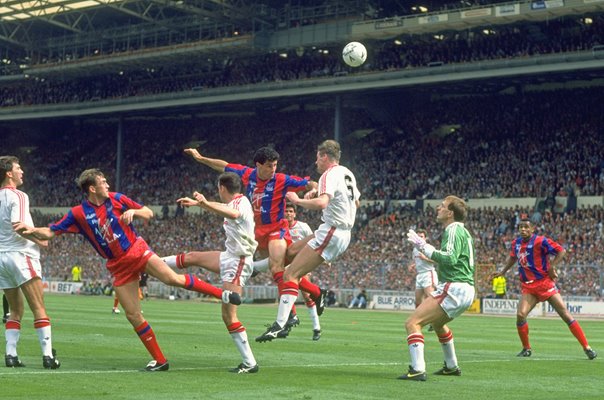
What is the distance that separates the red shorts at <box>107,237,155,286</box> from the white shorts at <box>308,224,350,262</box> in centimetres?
282

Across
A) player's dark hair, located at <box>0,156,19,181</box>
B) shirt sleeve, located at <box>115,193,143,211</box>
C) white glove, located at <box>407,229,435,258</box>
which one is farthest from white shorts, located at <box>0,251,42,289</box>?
white glove, located at <box>407,229,435,258</box>

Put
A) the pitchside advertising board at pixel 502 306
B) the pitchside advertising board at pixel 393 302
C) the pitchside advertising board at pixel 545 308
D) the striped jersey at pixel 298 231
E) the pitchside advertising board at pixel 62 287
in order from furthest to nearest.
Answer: the pitchside advertising board at pixel 62 287 < the pitchside advertising board at pixel 393 302 < the pitchside advertising board at pixel 502 306 < the pitchside advertising board at pixel 545 308 < the striped jersey at pixel 298 231

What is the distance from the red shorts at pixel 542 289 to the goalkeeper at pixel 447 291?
16.4 ft

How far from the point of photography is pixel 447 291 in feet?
37.9

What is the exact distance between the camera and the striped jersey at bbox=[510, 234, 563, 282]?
649 inches

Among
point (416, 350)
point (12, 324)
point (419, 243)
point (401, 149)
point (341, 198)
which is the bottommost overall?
point (416, 350)

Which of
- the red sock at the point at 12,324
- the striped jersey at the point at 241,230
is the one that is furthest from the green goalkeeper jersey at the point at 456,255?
the red sock at the point at 12,324

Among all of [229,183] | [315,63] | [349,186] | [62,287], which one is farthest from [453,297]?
[315,63]

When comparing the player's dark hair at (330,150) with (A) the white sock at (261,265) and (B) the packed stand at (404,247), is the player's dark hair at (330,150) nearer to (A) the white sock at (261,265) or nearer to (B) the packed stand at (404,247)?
(A) the white sock at (261,265)

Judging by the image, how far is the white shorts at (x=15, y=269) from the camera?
38.7ft

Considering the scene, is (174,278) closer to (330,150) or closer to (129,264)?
(129,264)

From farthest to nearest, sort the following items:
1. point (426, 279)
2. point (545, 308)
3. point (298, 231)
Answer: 1. point (545, 308)
2. point (426, 279)
3. point (298, 231)

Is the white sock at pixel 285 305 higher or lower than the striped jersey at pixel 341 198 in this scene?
lower

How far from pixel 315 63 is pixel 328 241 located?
45251mm
